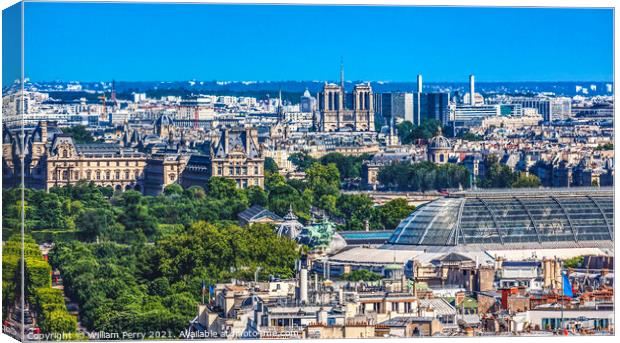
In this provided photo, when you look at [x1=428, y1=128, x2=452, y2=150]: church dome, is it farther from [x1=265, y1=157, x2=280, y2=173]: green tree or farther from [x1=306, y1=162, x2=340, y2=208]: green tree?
[x1=265, y1=157, x2=280, y2=173]: green tree

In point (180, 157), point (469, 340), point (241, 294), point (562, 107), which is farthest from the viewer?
point (562, 107)

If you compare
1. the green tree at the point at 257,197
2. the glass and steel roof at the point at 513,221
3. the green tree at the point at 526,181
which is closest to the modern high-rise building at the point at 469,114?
the green tree at the point at 526,181

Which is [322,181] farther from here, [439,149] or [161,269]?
[161,269]

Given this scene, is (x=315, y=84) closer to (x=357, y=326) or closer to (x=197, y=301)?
(x=197, y=301)

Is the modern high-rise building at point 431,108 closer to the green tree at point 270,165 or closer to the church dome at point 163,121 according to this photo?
the green tree at point 270,165

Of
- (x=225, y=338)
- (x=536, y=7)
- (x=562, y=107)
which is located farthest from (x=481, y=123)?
(x=225, y=338)

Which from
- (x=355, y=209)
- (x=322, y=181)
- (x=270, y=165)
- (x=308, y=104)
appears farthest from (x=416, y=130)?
(x=355, y=209)
